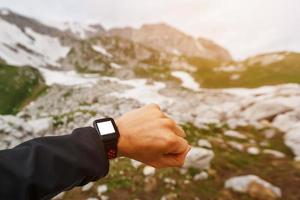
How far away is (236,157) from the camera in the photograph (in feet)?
48.5

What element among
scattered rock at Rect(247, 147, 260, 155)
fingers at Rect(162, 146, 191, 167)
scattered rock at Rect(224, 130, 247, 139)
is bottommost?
scattered rock at Rect(224, 130, 247, 139)

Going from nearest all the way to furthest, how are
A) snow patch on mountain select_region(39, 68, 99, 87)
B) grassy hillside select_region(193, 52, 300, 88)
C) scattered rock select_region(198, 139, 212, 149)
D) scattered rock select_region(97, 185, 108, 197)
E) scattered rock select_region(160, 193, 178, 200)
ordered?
scattered rock select_region(160, 193, 178, 200) → scattered rock select_region(97, 185, 108, 197) → scattered rock select_region(198, 139, 212, 149) → snow patch on mountain select_region(39, 68, 99, 87) → grassy hillside select_region(193, 52, 300, 88)

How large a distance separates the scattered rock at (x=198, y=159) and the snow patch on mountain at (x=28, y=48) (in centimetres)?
12184

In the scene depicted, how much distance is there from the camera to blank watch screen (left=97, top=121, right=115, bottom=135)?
3.52 metres

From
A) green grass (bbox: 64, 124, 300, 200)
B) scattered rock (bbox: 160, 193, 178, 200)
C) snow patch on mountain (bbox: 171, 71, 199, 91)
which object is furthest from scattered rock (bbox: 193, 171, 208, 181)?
snow patch on mountain (bbox: 171, 71, 199, 91)

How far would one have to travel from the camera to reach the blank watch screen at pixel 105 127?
3522 mm

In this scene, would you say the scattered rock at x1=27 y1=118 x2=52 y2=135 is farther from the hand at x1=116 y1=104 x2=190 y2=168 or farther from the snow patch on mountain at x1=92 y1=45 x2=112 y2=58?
the snow patch on mountain at x1=92 y1=45 x2=112 y2=58

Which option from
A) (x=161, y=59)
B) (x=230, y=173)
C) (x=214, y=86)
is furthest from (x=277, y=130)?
(x=161, y=59)

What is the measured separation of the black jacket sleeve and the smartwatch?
0.10 m

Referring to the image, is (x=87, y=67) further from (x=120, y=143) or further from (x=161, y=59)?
(x=120, y=143)

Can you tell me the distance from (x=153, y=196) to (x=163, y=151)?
718 cm

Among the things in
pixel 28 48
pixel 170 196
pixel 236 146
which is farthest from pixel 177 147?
pixel 28 48

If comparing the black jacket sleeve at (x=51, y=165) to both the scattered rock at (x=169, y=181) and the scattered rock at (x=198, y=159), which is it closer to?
the scattered rock at (x=169, y=181)

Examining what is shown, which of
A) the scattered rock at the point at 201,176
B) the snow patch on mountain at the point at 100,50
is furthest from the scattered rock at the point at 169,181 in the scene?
the snow patch on mountain at the point at 100,50
